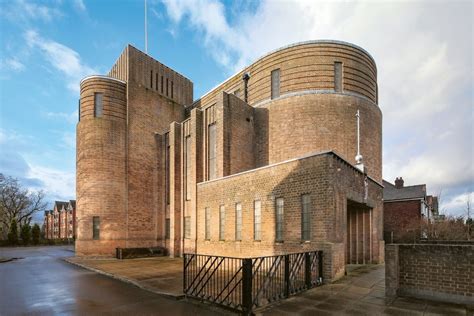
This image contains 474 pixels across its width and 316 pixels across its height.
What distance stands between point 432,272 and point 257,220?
7.09 meters

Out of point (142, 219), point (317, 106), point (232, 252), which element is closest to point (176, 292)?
point (232, 252)

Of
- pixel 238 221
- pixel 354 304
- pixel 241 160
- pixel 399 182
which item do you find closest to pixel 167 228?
pixel 241 160

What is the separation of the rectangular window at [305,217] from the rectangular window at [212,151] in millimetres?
10854

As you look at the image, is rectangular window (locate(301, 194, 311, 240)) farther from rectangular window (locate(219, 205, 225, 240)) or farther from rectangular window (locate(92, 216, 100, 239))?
rectangular window (locate(92, 216, 100, 239))

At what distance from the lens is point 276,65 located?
21906 mm

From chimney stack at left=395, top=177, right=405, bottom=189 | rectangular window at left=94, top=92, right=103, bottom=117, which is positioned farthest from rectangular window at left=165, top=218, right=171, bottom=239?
chimney stack at left=395, top=177, right=405, bottom=189

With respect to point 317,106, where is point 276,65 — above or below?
above

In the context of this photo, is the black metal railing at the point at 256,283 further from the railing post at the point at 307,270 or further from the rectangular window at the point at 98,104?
the rectangular window at the point at 98,104

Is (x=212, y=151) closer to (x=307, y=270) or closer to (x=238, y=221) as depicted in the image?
(x=238, y=221)

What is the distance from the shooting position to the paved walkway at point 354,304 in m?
6.86

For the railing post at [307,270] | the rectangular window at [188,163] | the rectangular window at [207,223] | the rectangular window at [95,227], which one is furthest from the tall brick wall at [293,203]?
the rectangular window at [95,227]

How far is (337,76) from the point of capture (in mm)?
20875

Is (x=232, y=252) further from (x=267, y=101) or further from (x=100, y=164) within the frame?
(x=100, y=164)

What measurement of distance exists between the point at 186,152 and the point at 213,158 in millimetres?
3672
